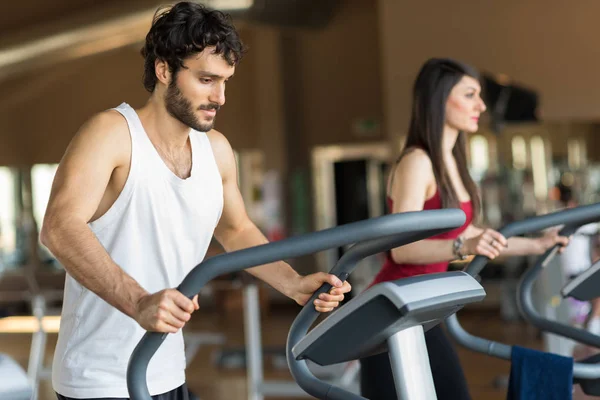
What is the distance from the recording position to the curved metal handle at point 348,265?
4.23 ft

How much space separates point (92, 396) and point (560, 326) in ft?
3.72

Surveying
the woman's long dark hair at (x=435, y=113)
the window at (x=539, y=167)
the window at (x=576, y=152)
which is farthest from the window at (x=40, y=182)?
the woman's long dark hair at (x=435, y=113)

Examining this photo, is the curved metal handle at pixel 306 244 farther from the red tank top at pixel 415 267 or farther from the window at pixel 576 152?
the window at pixel 576 152

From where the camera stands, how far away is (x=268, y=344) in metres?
8.47

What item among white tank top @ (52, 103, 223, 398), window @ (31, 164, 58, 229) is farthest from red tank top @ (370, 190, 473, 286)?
window @ (31, 164, 58, 229)

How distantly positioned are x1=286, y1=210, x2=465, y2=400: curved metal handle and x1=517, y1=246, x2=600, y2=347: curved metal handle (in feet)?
2.55

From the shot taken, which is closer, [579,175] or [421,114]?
[421,114]

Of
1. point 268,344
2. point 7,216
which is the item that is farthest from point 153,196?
point 7,216

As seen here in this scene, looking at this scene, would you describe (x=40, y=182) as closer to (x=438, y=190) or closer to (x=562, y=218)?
(x=438, y=190)

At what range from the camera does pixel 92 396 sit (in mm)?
1703

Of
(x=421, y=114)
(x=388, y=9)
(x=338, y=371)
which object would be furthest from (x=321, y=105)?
(x=421, y=114)

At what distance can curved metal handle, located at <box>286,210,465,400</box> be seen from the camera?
4.23 feet

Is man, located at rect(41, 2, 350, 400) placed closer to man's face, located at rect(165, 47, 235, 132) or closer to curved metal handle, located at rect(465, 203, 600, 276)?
man's face, located at rect(165, 47, 235, 132)

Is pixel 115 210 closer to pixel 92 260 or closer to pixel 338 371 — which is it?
pixel 92 260
